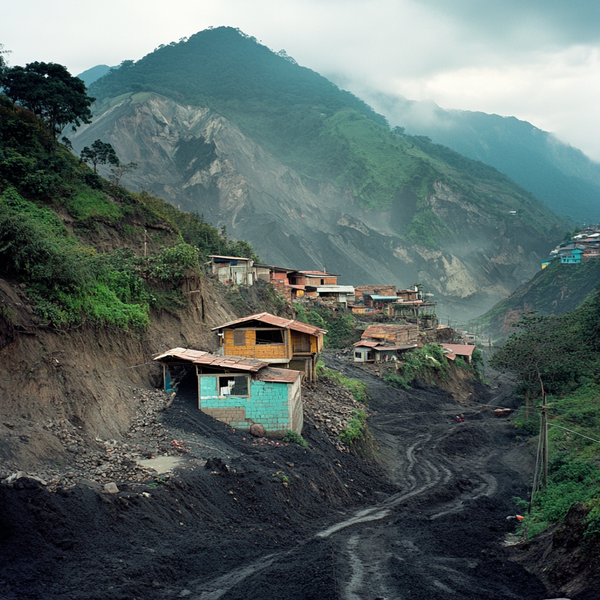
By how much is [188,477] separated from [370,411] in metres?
20.9

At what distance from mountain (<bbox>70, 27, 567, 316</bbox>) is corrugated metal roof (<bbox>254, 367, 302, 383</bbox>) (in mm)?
71211

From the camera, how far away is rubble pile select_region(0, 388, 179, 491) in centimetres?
1116

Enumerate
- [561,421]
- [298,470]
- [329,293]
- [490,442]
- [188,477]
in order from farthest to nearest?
[329,293] → [490,442] → [561,421] → [298,470] → [188,477]

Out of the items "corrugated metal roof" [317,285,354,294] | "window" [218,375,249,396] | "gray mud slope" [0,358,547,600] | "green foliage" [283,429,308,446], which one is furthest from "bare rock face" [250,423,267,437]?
"corrugated metal roof" [317,285,354,294]

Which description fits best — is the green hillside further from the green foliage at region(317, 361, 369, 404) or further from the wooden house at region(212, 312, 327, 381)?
the wooden house at region(212, 312, 327, 381)

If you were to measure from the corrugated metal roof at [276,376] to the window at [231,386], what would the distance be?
580mm

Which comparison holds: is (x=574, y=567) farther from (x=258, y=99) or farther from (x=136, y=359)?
(x=258, y=99)

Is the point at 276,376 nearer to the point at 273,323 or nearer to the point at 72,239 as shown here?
the point at 273,323

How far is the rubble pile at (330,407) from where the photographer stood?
2142 cm

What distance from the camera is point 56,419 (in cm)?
1316

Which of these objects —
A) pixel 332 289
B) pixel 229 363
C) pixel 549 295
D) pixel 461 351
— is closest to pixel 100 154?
pixel 229 363

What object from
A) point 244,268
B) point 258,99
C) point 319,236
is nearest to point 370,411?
point 244,268

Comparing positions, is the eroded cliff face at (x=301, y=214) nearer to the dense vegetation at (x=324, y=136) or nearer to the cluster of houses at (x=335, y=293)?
the dense vegetation at (x=324, y=136)

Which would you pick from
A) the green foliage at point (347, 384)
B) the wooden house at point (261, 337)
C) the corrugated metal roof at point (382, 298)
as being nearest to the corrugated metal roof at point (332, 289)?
the corrugated metal roof at point (382, 298)
